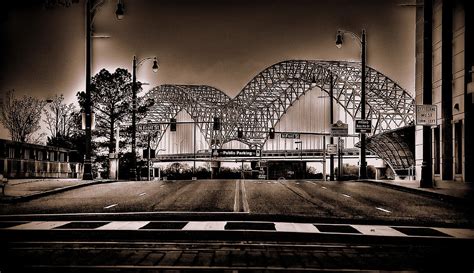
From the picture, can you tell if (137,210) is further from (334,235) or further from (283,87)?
(283,87)

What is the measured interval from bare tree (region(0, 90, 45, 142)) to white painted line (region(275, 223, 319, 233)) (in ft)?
243

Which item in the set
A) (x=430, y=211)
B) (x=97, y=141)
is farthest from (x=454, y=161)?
(x=97, y=141)

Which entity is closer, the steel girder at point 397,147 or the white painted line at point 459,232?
the white painted line at point 459,232

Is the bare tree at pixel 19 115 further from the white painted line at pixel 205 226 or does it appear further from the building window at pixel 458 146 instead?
the white painted line at pixel 205 226

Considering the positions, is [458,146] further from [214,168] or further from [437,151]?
[214,168]

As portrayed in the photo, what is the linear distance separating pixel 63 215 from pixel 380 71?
12292cm

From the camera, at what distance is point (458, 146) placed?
35906 millimetres

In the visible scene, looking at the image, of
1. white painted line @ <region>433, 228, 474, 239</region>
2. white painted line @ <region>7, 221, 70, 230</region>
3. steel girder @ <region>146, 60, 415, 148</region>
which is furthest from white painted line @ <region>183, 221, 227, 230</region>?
steel girder @ <region>146, 60, 415, 148</region>

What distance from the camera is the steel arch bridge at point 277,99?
128m

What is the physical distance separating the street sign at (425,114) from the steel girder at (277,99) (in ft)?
255

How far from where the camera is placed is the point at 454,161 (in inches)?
1431

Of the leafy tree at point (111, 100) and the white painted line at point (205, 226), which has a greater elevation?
the leafy tree at point (111, 100)

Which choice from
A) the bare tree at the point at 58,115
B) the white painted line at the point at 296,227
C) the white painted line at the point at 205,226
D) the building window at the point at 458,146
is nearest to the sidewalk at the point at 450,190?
the building window at the point at 458,146

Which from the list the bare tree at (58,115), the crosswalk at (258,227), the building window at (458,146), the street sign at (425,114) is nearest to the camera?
the crosswalk at (258,227)
